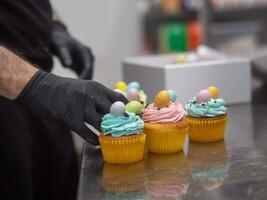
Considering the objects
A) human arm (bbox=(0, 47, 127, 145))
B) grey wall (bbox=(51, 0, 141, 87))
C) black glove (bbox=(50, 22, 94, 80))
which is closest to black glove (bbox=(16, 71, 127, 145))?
human arm (bbox=(0, 47, 127, 145))

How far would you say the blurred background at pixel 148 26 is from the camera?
346 cm

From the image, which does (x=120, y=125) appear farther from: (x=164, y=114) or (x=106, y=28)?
(x=106, y=28)

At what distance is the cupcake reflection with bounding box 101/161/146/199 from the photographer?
0.79m

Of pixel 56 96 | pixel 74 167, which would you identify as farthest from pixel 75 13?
pixel 56 96

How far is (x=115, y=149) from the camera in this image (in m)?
0.92

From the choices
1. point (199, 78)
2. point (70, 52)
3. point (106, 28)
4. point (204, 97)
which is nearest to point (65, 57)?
point (70, 52)

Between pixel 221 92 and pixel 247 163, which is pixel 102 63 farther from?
pixel 247 163

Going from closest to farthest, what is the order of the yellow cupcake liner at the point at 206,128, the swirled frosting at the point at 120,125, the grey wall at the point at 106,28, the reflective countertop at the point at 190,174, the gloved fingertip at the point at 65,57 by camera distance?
1. the reflective countertop at the point at 190,174
2. the swirled frosting at the point at 120,125
3. the yellow cupcake liner at the point at 206,128
4. the gloved fingertip at the point at 65,57
5. the grey wall at the point at 106,28

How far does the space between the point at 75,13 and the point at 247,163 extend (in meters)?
2.70

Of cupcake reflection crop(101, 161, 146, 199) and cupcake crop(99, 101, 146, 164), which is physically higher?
cupcake crop(99, 101, 146, 164)

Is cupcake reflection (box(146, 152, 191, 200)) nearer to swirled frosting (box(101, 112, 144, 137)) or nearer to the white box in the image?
swirled frosting (box(101, 112, 144, 137))

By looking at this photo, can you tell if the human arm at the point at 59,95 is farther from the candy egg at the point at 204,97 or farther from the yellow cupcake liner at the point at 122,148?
the candy egg at the point at 204,97

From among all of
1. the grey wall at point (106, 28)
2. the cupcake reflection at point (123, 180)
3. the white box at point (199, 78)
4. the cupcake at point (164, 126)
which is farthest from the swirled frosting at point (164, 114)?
the grey wall at point (106, 28)

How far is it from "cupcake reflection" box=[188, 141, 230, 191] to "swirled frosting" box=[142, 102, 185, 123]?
0.08m
